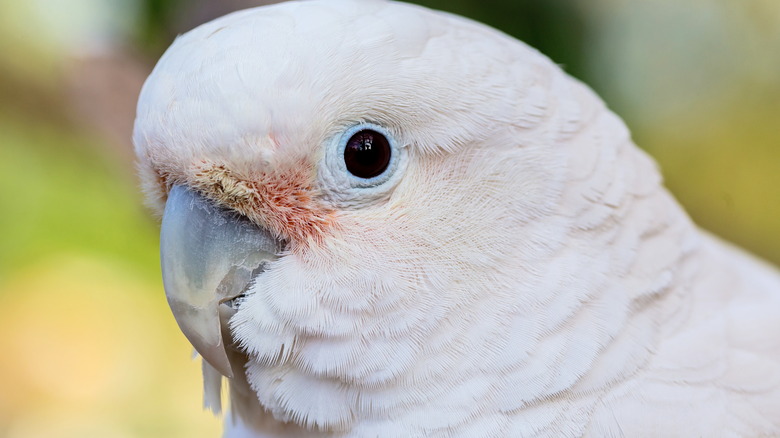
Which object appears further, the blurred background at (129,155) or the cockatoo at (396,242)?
the blurred background at (129,155)

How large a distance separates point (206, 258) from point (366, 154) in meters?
0.32

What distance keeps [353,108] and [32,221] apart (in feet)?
8.66

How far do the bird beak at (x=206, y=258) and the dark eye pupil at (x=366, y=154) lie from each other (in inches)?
7.4

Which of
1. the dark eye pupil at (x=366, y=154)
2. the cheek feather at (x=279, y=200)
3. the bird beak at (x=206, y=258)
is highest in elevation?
the dark eye pupil at (x=366, y=154)

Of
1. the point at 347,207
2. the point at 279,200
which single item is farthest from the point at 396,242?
the point at 279,200

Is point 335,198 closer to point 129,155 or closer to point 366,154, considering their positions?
point 366,154

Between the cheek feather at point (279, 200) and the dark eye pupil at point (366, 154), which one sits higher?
the dark eye pupil at point (366, 154)

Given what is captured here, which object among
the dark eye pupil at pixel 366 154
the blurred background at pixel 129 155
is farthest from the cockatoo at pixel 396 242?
the blurred background at pixel 129 155

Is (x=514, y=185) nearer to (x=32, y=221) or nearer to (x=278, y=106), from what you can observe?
(x=278, y=106)

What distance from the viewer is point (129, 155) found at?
2.77 metres

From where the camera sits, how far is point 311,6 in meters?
1.12

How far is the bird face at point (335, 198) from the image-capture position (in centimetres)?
101

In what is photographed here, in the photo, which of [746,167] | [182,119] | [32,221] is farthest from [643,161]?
[32,221]

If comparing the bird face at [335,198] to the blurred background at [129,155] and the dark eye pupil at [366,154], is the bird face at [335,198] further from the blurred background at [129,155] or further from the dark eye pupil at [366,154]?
the blurred background at [129,155]
